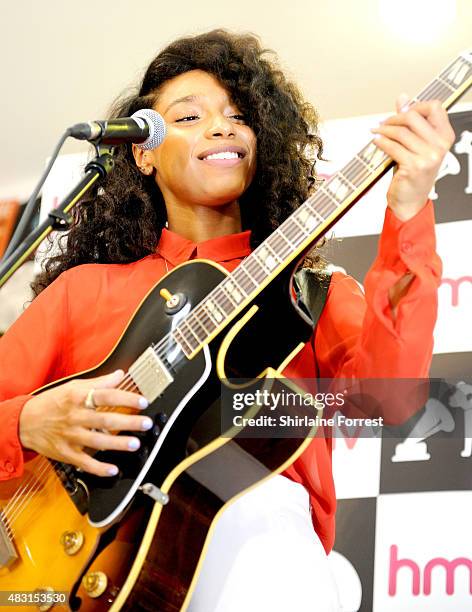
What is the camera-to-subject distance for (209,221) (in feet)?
6.03

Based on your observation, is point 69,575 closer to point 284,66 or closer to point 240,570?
point 240,570

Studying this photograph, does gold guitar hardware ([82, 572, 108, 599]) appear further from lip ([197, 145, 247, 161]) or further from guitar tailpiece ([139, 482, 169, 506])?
lip ([197, 145, 247, 161])

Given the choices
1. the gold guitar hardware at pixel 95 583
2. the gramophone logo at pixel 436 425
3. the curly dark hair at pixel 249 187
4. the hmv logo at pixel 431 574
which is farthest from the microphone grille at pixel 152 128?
the hmv logo at pixel 431 574

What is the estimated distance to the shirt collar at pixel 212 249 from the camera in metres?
1.77

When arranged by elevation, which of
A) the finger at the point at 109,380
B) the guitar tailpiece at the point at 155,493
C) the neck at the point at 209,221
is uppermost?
the neck at the point at 209,221

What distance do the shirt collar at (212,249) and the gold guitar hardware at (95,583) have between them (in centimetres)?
64

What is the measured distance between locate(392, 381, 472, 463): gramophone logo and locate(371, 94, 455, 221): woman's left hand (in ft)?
2.90

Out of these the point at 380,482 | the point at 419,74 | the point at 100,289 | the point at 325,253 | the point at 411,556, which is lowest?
the point at 411,556

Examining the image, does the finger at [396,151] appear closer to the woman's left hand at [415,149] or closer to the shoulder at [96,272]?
the woman's left hand at [415,149]

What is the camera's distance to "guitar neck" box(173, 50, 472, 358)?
1.39 m

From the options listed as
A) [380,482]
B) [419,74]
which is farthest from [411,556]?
[419,74]

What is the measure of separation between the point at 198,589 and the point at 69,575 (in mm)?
194

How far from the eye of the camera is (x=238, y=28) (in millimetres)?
2893

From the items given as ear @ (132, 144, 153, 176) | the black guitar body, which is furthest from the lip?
the black guitar body
